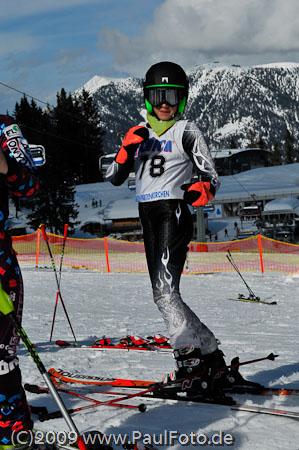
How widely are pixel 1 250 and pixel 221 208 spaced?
47748 mm

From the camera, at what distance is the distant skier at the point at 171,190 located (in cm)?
371

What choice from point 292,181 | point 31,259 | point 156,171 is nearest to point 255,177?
point 292,181

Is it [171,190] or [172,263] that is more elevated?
[171,190]

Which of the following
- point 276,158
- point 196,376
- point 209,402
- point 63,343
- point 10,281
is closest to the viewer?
point 10,281

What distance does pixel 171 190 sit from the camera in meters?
3.76

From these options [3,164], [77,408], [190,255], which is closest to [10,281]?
[3,164]

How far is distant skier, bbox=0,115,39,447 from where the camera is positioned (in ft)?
7.91

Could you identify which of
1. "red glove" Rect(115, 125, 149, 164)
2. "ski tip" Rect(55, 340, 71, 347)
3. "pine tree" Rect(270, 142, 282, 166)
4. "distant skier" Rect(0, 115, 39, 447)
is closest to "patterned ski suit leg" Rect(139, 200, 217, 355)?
"red glove" Rect(115, 125, 149, 164)

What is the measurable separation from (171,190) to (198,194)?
382 millimetres

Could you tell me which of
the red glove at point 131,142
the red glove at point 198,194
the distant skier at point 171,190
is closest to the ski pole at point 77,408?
the distant skier at point 171,190

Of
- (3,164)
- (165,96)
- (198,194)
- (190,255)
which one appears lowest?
(190,255)

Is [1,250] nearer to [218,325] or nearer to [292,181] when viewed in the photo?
[218,325]

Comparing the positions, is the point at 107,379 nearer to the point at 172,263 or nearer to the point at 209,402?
the point at 209,402

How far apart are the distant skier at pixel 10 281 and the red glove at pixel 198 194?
3.94 ft
